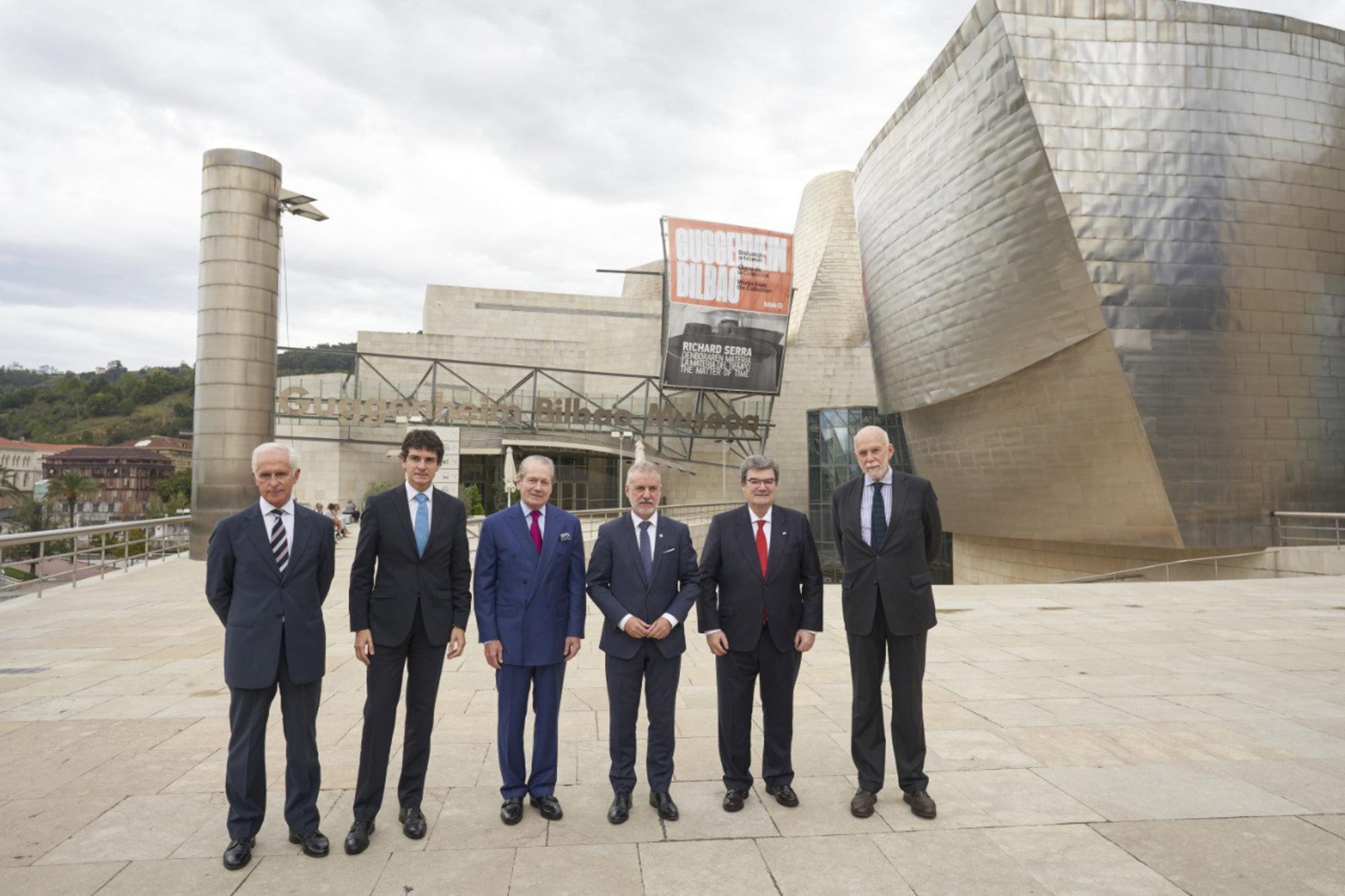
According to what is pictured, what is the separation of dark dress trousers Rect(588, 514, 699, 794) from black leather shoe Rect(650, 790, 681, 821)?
1.4 inches

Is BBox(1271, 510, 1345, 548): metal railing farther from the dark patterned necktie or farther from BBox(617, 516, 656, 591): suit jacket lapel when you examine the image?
BBox(617, 516, 656, 591): suit jacket lapel

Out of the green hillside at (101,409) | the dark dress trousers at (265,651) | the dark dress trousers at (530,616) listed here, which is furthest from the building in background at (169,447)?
the dark dress trousers at (530,616)

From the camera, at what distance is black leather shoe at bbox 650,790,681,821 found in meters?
3.45

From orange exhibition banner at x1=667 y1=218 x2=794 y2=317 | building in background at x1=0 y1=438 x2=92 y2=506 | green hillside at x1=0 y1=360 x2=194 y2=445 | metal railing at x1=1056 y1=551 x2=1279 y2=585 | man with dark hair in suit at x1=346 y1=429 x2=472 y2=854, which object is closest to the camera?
man with dark hair in suit at x1=346 y1=429 x2=472 y2=854

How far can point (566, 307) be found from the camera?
1599 inches

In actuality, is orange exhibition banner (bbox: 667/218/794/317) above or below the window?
above

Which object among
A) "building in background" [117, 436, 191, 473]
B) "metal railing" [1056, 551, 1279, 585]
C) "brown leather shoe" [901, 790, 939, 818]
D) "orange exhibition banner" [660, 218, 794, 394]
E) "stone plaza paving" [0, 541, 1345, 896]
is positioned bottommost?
"metal railing" [1056, 551, 1279, 585]

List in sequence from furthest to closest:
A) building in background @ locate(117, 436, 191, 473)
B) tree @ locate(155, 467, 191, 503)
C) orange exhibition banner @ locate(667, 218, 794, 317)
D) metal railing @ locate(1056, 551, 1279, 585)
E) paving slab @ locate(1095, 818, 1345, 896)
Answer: building in background @ locate(117, 436, 191, 473) < tree @ locate(155, 467, 191, 503) < orange exhibition banner @ locate(667, 218, 794, 317) < metal railing @ locate(1056, 551, 1279, 585) < paving slab @ locate(1095, 818, 1345, 896)

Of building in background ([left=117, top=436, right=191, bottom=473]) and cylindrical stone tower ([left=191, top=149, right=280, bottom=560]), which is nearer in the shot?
cylindrical stone tower ([left=191, top=149, right=280, bottom=560])

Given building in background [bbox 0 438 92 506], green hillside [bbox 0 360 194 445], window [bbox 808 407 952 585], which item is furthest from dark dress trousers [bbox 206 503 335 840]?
green hillside [bbox 0 360 194 445]

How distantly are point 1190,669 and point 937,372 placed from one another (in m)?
12.6

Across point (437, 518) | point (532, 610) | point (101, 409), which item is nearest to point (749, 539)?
point (532, 610)

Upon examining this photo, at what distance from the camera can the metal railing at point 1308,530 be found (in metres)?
14.5

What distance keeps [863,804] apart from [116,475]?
78.4 m
